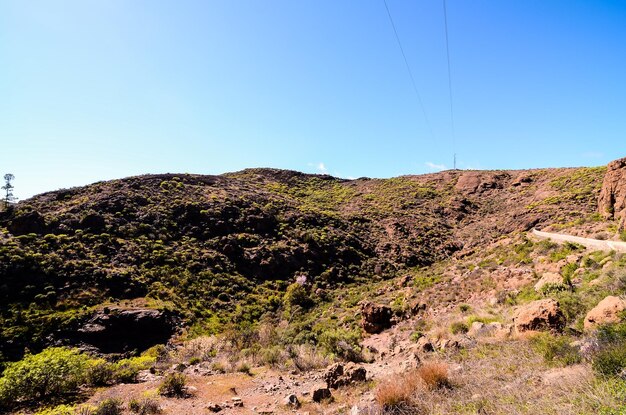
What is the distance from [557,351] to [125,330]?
→ 2319 cm

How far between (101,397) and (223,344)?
739cm

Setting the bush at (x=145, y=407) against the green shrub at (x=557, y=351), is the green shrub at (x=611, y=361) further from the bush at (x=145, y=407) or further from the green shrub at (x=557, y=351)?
the bush at (x=145, y=407)

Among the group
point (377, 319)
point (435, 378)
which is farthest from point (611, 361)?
point (377, 319)

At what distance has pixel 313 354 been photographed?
1242 centimetres

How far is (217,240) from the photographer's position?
34062 millimetres

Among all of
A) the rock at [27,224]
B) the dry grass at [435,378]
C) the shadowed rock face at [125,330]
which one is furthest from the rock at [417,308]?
the rock at [27,224]

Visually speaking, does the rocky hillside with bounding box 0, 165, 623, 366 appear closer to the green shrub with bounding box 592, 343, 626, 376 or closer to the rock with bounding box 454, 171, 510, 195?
the rock with bounding box 454, 171, 510, 195

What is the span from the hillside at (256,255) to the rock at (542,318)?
0.58 m

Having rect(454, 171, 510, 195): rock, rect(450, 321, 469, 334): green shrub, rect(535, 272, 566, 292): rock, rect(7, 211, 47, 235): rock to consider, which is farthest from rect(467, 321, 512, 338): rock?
rect(454, 171, 510, 195): rock

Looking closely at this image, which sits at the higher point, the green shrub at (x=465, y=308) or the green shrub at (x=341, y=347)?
the green shrub at (x=465, y=308)

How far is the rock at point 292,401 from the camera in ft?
25.8

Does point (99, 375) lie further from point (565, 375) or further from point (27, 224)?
point (27, 224)

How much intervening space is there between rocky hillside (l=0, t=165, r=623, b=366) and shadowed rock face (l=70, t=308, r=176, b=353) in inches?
4.6

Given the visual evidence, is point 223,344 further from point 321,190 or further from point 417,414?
point 321,190
